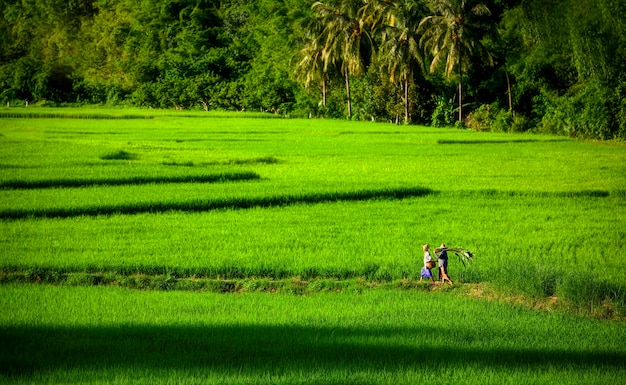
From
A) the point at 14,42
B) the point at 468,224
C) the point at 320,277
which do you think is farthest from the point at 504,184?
the point at 14,42

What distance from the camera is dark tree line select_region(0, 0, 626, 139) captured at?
3109 cm

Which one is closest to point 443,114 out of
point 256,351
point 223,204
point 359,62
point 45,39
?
point 359,62

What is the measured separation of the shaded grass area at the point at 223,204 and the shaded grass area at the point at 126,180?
2.80 meters

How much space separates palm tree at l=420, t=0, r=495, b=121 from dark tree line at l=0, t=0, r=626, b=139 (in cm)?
6

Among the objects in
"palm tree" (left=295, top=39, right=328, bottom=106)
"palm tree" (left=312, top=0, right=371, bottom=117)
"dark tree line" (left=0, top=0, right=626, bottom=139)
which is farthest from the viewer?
"palm tree" (left=295, top=39, right=328, bottom=106)

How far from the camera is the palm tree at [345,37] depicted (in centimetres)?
4162

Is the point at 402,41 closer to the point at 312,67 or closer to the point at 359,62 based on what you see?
the point at 359,62

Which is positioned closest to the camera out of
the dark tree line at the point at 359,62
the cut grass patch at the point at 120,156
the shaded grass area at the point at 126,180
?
the shaded grass area at the point at 126,180

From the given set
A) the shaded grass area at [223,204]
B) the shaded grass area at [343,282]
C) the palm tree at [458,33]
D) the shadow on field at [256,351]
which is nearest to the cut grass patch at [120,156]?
the shaded grass area at [223,204]

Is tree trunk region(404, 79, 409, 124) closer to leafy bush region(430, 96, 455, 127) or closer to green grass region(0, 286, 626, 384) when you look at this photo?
leafy bush region(430, 96, 455, 127)

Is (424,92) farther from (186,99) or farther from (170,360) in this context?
(170,360)

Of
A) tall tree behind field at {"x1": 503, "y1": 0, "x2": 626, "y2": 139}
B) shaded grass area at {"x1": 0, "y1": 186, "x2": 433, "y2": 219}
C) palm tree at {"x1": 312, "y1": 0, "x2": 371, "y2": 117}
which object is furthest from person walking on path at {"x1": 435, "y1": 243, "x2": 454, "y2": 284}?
palm tree at {"x1": 312, "y1": 0, "x2": 371, "y2": 117}

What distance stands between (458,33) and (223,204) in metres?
24.9

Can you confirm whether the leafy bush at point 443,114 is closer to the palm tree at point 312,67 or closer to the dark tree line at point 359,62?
the dark tree line at point 359,62
